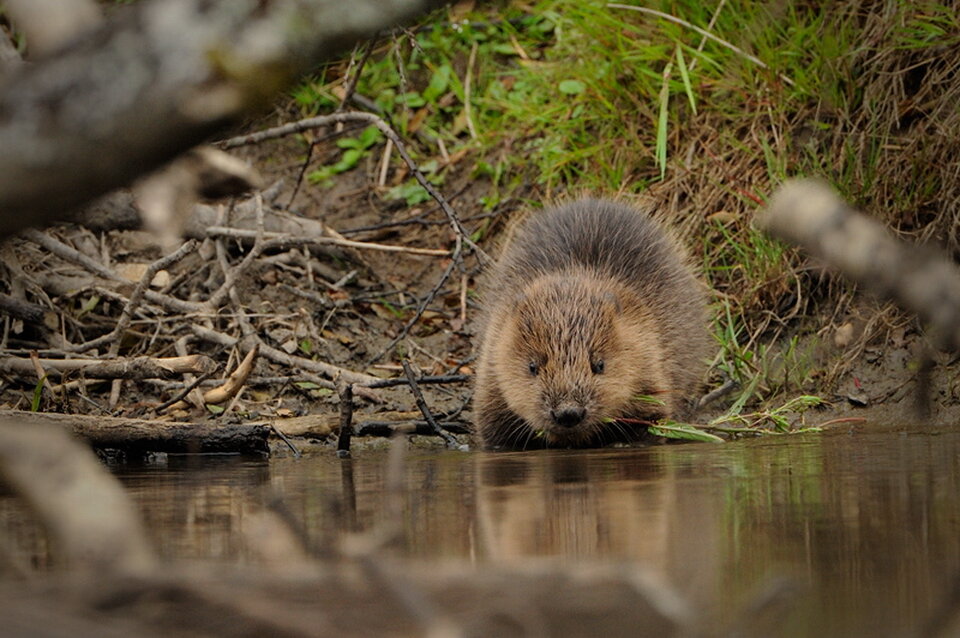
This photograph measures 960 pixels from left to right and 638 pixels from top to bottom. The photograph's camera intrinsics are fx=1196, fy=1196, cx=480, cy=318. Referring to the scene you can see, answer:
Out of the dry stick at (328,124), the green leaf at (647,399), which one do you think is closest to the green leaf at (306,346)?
the dry stick at (328,124)

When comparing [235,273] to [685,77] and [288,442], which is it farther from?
[685,77]

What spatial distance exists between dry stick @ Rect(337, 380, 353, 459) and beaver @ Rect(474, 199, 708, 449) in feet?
3.05

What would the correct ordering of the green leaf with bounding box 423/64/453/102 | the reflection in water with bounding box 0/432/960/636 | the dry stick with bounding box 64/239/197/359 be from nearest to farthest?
1. the reflection in water with bounding box 0/432/960/636
2. the dry stick with bounding box 64/239/197/359
3. the green leaf with bounding box 423/64/453/102

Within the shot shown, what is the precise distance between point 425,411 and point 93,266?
1.86 m

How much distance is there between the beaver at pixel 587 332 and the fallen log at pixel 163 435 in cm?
136

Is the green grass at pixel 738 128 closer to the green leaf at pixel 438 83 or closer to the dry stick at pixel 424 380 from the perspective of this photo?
the green leaf at pixel 438 83

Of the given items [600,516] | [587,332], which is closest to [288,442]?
[587,332]

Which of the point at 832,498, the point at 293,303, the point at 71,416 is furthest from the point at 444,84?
the point at 832,498

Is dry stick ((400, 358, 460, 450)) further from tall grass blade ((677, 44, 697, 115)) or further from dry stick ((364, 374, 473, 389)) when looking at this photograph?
tall grass blade ((677, 44, 697, 115))

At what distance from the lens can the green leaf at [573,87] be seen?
285 inches

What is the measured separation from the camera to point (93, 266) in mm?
5848

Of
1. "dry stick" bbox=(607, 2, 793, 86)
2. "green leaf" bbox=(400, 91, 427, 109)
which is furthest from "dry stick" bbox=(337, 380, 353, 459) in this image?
"green leaf" bbox=(400, 91, 427, 109)

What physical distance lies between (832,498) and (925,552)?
0.80 metres

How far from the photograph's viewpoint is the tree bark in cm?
182
